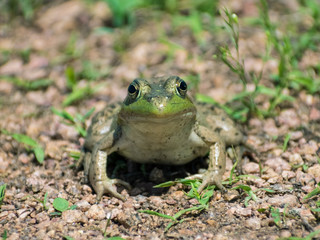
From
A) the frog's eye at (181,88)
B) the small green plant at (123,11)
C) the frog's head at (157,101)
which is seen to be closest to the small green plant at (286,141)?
the frog's head at (157,101)

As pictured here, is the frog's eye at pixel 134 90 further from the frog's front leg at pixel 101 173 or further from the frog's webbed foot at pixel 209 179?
the frog's webbed foot at pixel 209 179

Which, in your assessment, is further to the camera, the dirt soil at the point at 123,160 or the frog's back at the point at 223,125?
→ the frog's back at the point at 223,125

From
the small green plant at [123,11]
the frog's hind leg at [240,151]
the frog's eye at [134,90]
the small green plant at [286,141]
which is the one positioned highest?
the frog's eye at [134,90]

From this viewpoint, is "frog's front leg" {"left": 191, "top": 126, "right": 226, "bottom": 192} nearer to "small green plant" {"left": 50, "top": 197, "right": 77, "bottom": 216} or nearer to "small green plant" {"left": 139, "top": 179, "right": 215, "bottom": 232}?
"small green plant" {"left": 139, "top": 179, "right": 215, "bottom": 232}

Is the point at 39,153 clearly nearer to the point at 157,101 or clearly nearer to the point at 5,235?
the point at 5,235

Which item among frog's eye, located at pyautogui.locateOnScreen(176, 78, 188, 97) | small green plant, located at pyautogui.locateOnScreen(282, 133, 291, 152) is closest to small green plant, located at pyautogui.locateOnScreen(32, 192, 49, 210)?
frog's eye, located at pyautogui.locateOnScreen(176, 78, 188, 97)

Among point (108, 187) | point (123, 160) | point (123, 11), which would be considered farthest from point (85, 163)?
point (123, 11)
